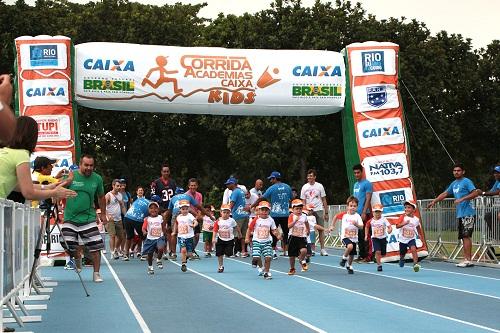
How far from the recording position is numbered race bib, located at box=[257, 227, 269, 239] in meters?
19.2

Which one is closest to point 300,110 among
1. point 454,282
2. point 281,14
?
point 454,282

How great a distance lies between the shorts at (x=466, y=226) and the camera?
2173 centimetres

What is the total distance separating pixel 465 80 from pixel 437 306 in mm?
41378

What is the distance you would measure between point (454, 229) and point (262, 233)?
23.0 feet

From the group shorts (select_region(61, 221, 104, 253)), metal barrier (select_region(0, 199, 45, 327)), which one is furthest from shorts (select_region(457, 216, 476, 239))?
metal barrier (select_region(0, 199, 45, 327))

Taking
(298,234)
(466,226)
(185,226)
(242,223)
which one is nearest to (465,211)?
(466,226)

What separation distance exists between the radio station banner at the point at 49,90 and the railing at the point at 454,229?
8.11 meters

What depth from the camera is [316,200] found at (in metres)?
27.3

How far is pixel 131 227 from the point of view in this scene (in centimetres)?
2547

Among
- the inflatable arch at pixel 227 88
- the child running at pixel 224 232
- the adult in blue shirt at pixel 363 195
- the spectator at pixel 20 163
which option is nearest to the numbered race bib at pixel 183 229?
the child running at pixel 224 232

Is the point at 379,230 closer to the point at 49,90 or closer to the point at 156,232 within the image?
the point at 156,232

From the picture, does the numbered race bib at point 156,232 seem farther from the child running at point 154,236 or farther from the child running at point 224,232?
the child running at point 224,232

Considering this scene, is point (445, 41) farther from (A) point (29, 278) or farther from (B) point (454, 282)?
(A) point (29, 278)

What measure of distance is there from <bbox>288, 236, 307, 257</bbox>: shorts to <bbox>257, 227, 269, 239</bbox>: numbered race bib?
0.72m
